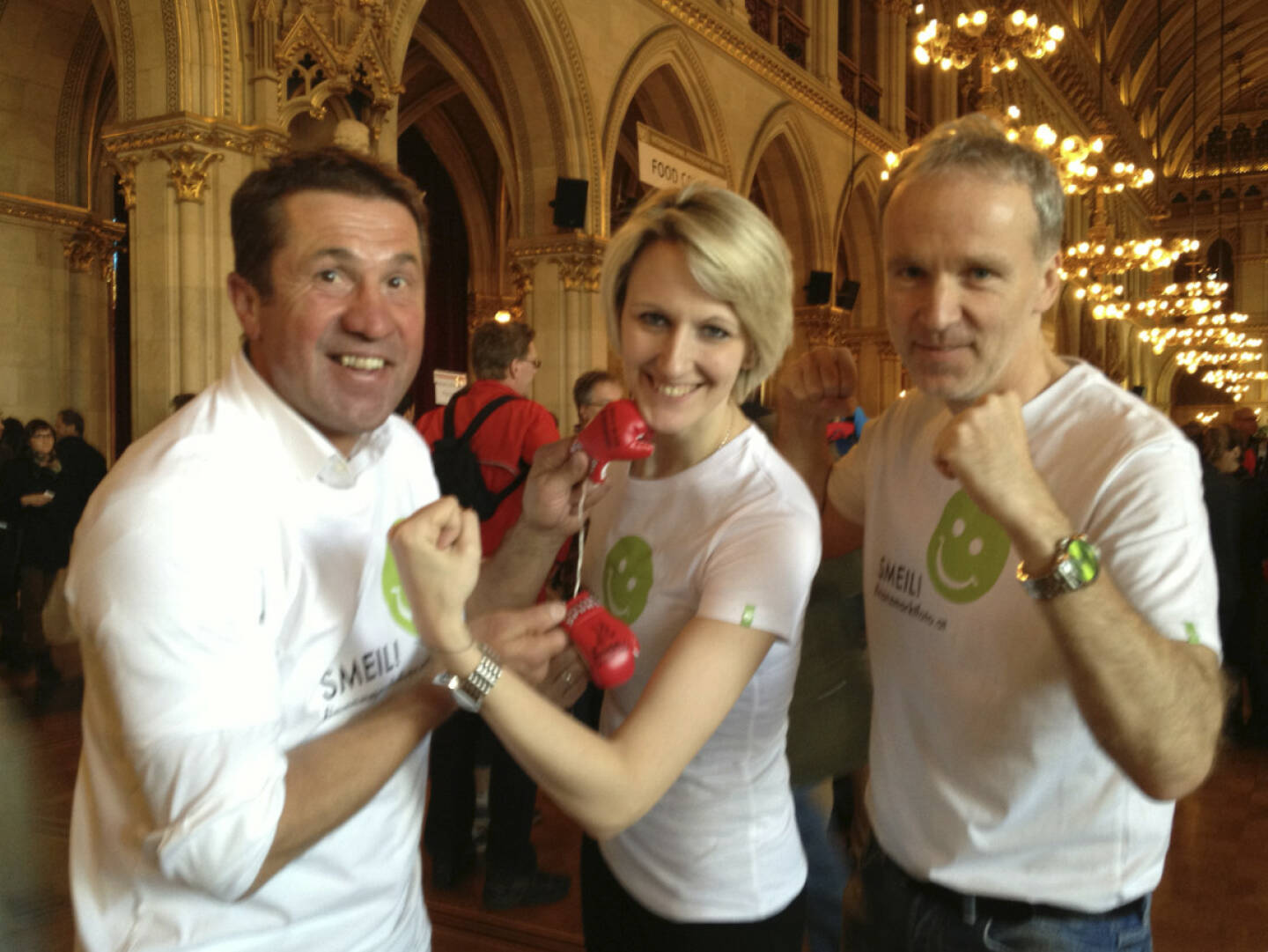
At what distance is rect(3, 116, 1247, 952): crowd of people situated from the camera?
3.76ft

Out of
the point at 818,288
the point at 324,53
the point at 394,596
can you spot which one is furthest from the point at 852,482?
the point at 818,288

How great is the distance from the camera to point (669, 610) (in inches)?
61.2

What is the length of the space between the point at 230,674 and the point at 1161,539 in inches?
45.2

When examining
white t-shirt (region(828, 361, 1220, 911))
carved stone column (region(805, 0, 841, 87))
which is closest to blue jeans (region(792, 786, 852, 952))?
white t-shirt (region(828, 361, 1220, 911))

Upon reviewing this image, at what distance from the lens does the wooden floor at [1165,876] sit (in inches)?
129

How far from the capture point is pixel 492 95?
1312cm

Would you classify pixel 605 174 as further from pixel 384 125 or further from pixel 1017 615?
pixel 1017 615

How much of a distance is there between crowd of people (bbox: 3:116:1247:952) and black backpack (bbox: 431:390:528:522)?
1848 millimetres

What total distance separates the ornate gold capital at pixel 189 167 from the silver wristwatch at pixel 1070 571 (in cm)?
697

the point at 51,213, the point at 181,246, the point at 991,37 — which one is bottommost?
the point at 181,246

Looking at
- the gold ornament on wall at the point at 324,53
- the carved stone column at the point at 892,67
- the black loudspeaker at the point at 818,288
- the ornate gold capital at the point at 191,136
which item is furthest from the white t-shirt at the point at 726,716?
the carved stone column at the point at 892,67

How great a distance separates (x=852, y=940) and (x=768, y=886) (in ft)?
0.83

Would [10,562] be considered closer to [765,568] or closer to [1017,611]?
[765,568]

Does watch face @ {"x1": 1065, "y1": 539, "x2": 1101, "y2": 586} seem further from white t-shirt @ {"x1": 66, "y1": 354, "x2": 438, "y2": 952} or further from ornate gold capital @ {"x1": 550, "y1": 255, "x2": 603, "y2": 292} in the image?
ornate gold capital @ {"x1": 550, "y1": 255, "x2": 603, "y2": 292}
